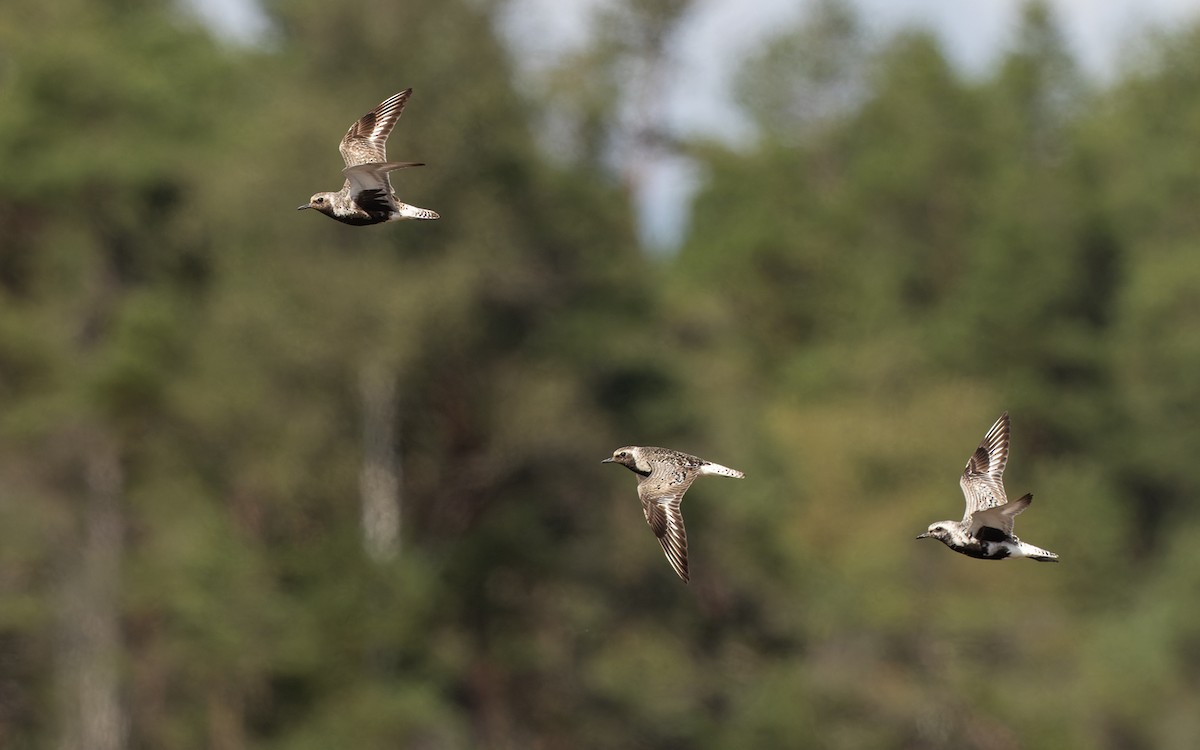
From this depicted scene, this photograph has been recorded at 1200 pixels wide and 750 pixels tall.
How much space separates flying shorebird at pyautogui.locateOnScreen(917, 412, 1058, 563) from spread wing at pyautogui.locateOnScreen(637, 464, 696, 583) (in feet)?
8.00

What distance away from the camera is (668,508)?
86.9 ft

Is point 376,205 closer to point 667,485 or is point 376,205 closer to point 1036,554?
point 667,485

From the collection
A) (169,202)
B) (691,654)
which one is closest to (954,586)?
(691,654)

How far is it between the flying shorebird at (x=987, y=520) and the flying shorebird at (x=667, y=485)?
2185 millimetres

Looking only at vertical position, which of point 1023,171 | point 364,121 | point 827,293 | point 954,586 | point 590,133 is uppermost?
point 1023,171

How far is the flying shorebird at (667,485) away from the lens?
25.7 m

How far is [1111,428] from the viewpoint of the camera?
318 ft

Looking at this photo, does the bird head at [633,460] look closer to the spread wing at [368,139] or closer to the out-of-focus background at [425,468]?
the spread wing at [368,139]

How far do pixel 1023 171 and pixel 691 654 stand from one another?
171ft

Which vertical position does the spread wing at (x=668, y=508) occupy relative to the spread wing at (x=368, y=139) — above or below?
below

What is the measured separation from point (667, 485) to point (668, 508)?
0.78 m

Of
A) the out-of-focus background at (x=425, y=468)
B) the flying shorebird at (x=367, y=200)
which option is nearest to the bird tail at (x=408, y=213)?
the flying shorebird at (x=367, y=200)

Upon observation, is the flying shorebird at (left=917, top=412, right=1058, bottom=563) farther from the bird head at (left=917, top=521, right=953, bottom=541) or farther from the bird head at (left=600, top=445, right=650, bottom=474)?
the bird head at (left=600, top=445, right=650, bottom=474)

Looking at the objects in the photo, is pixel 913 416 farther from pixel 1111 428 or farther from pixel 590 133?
pixel 1111 428
